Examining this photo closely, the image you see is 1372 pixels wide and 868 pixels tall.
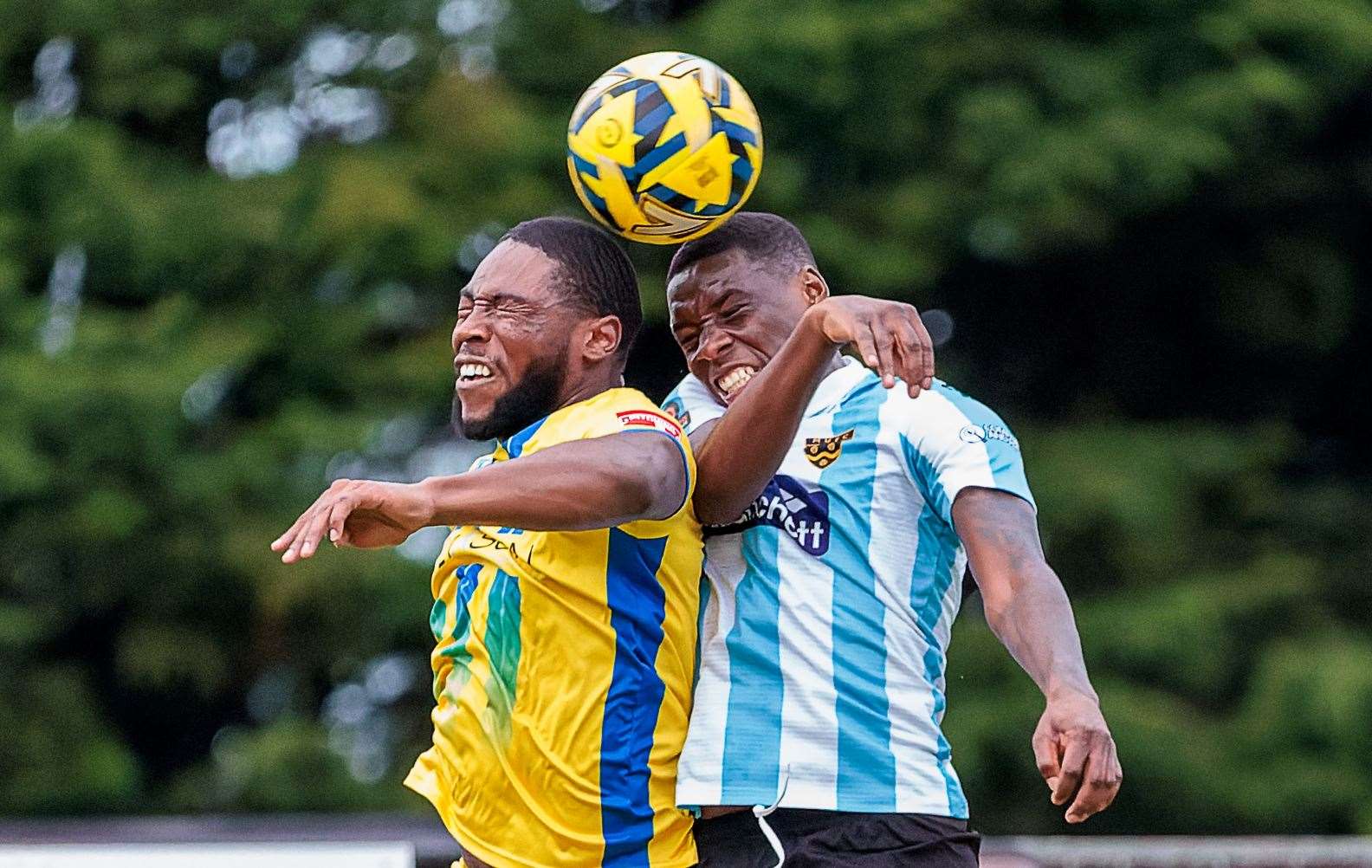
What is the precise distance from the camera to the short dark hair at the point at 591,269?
370 cm

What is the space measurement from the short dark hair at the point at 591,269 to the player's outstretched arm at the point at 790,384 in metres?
0.27

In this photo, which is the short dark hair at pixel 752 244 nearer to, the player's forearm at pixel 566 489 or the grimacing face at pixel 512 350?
the grimacing face at pixel 512 350

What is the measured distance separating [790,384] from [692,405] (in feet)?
1.75

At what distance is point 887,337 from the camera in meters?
3.13

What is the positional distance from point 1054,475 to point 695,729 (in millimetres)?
9651

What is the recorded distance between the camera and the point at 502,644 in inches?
136

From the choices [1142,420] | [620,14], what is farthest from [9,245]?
[1142,420]

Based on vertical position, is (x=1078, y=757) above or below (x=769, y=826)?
Result: above

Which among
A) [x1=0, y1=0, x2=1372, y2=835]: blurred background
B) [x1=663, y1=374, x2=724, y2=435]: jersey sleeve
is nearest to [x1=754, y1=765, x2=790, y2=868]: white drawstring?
[x1=663, y1=374, x2=724, y2=435]: jersey sleeve

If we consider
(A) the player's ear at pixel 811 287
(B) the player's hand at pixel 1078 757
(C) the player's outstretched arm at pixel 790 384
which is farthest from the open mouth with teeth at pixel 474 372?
(B) the player's hand at pixel 1078 757

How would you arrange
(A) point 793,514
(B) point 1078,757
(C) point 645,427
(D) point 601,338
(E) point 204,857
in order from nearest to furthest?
1. (B) point 1078,757
2. (C) point 645,427
3. (A) point 793,514
4. (D) point 601,338
5. (E) point 204,857

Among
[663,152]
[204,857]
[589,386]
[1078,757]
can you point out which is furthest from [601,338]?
[204,857]

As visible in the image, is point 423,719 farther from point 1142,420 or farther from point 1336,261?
point 1336,261

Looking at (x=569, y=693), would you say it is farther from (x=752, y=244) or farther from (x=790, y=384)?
(x=752, y=244)
